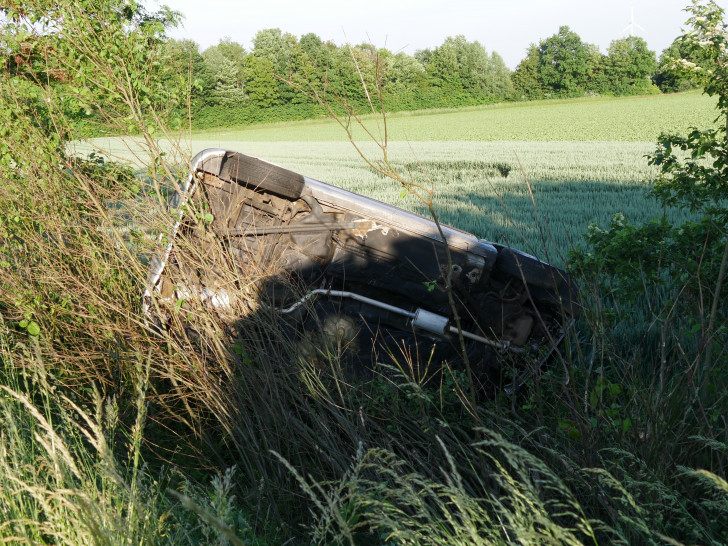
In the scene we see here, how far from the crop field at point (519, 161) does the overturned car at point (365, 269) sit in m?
0.34

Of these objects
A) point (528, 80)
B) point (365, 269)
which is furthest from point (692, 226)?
point (528, 80)

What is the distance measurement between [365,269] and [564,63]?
7121cm

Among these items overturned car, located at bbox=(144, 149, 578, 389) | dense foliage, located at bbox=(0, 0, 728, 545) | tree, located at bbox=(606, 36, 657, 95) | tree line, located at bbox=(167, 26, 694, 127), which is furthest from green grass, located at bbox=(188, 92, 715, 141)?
overturned car, located at bbox=(144, 149, 578, 389)

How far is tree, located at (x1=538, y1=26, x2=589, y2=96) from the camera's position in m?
67.5

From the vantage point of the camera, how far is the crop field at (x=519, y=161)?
11.4 metres

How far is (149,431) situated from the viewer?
3807 millimetres

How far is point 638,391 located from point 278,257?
2.22 m

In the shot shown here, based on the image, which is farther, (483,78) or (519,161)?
(483,78)

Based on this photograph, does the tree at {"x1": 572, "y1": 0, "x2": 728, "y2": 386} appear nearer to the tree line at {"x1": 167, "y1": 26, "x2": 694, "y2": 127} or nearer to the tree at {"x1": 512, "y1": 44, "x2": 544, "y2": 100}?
the tree line at {"x1": 167, "y1": 26, "x2": 694, "y2": 127}

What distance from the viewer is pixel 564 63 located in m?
68.4

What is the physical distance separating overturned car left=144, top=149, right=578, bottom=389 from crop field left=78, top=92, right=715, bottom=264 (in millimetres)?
339

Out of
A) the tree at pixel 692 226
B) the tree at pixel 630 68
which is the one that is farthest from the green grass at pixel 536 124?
the tree at pixel 692 226

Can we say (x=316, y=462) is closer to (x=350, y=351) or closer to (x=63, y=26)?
(x=350, y=351)

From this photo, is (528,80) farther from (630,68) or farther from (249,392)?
(249,392)
